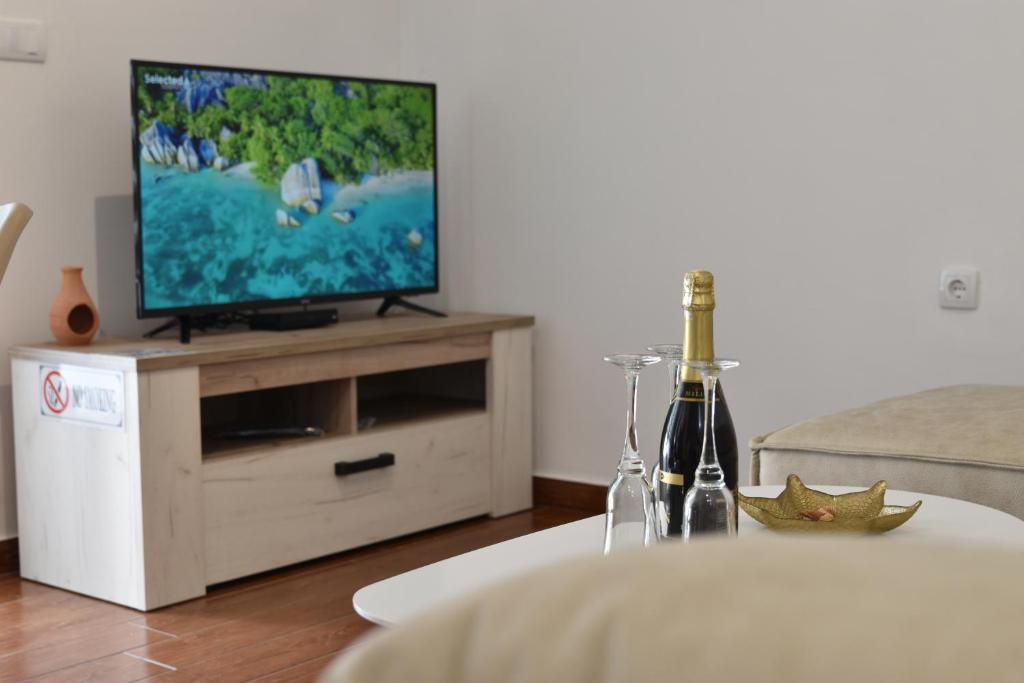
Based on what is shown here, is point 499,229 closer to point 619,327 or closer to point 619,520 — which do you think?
point 619,327

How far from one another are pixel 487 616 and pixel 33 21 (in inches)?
121

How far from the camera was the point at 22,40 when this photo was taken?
3029 mm

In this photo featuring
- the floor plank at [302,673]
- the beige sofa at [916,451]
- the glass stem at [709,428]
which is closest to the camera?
the glass stem at [709,428]

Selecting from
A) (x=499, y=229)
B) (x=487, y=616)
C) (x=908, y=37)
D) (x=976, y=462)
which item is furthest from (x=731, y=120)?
(x=487, y=616)

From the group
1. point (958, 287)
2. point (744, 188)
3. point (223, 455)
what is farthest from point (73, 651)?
point (958, 287)

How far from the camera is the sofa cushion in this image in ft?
6.77

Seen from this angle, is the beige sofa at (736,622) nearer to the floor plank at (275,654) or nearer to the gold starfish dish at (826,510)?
the gold starfish dish at (826,510)

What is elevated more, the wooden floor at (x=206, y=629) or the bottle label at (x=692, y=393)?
the bottle label at (x=692, y=393)

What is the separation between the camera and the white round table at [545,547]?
1.30 m

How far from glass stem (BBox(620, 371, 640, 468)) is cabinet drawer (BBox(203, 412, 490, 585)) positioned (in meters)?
1.76

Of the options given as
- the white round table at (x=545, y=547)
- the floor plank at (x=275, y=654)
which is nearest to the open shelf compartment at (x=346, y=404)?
the floor plank at (x=275, y=654)

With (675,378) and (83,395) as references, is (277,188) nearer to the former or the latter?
(83,395)

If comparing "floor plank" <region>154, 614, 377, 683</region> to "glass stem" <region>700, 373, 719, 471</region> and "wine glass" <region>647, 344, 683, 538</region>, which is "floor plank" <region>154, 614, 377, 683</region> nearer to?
"wine glass" <region>647, 344, 683, 538</region>

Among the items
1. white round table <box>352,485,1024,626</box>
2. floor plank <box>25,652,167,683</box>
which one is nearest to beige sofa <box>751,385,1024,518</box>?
white round table <box>352,485,1024,626</box>
